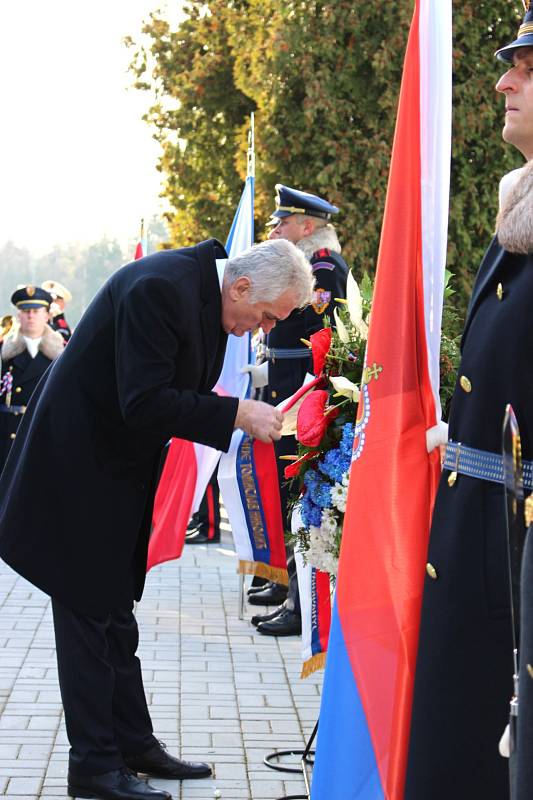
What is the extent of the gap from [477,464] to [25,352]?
28.0 ft

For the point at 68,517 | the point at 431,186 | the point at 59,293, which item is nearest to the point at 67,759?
the point at 68,517

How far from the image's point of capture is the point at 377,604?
10.8ft

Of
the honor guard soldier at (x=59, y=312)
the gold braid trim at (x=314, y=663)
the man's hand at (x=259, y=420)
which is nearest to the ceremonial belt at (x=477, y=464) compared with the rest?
the man's hand at (x=259, y=420)

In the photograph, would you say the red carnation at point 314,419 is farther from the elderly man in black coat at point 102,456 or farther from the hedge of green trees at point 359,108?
the hedge of green trees at point 359,108

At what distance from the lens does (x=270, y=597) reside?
7832 mm

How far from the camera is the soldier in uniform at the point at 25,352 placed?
36.3 feet

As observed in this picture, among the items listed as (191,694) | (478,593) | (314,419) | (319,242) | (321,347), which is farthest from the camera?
(319,242)

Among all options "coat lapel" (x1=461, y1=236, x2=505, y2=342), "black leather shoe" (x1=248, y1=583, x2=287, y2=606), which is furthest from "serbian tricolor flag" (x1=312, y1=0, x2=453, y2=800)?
"black leather shoe" (x1=248, y1=583, x2=287, y2=606)

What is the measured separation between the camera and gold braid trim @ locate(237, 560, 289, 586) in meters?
6.95

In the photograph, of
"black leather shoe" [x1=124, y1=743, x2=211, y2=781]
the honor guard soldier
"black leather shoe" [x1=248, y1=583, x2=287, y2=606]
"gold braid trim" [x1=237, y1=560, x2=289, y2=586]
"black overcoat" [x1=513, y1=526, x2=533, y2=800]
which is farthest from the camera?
the honor guard soldier

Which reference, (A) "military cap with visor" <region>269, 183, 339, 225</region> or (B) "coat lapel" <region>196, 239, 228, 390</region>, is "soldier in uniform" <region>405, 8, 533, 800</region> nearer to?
(B) "coat lapel" <region>196, 239, 228, 390</region>

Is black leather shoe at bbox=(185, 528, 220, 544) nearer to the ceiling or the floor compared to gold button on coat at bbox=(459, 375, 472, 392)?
nearer to the floor

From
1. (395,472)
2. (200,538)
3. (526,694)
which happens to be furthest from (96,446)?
(200,538)

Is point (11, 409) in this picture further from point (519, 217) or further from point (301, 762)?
point (519, 217)
